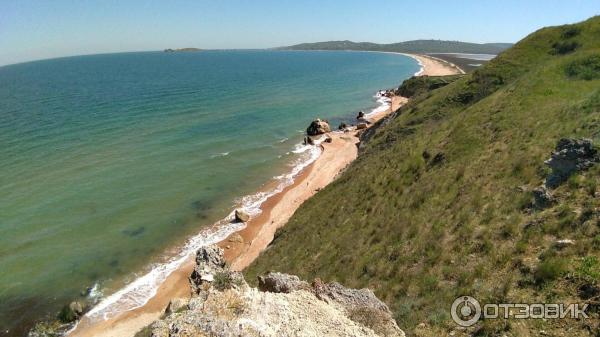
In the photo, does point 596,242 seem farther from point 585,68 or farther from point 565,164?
point 585,68

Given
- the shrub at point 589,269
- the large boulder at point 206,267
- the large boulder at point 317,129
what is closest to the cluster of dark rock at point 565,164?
the shrub at point 589,269

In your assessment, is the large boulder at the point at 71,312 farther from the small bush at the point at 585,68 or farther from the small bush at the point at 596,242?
the small bush at the point at 585,68

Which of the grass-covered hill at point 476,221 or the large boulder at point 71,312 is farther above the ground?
the grass-covered hill at point 476,221

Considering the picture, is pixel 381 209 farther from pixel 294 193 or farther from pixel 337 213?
pixel 294 193

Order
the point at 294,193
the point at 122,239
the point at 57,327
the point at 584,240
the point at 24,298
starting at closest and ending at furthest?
1. the point at 584,240
2. the point at 57,327
3. the point at 24,298
4. the point at 122,239
5. the point at 294,193

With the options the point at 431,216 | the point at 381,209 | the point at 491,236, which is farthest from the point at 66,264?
the point at 491,236

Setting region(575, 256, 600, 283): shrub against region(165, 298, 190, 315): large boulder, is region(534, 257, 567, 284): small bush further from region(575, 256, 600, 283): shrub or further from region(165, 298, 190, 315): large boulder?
region(165, 298, 190, 315): large boulder

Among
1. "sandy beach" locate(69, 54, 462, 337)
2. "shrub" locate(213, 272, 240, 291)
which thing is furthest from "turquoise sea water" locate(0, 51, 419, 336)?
"shrub" locate(213, 272, 240, 291)
